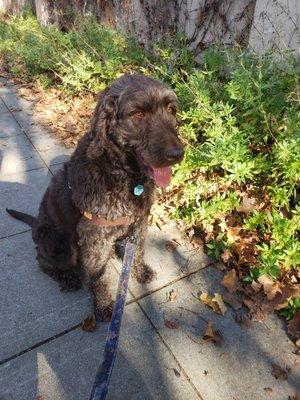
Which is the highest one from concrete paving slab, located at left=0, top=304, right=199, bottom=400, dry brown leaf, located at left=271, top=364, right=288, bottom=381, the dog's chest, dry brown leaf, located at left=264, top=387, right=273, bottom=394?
the dog's chest

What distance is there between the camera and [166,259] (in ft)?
11.3

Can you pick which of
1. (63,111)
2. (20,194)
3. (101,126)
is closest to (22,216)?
(20,194)

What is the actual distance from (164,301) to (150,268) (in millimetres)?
364

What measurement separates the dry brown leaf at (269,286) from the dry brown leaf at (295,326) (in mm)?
233

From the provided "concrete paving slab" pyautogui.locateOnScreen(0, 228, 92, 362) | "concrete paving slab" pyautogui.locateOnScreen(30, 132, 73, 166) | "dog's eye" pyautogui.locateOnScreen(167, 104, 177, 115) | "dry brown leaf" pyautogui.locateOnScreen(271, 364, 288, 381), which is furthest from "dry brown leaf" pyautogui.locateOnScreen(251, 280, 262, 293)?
"concrete paving slab" pyautogui.locateOnScreen(30, 132, 73, 166)

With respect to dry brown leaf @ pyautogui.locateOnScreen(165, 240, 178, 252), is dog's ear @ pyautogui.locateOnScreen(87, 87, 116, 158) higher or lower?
higher

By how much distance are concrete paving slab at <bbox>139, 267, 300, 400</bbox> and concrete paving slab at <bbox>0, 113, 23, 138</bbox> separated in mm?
3800

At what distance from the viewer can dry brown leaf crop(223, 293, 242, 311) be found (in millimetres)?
2980

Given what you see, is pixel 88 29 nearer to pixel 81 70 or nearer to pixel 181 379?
pixel 81 70

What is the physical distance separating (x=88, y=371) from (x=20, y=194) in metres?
2.42

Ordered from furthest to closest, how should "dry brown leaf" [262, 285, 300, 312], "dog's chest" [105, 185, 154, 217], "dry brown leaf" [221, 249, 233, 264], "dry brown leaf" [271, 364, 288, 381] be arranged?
"dry brown leaf" [221, 249, 233, 264] < "dry brown leaf" [262, 285, 300, 312] < "dog's chest" [105, 185, 154, 217] < "dry brown leaf" [271, 364, 288, 381]

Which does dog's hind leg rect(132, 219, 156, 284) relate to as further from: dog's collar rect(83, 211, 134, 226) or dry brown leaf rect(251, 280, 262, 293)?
dry brown leaf rect(251, 280, 262, 293)

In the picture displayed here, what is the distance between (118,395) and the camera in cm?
236

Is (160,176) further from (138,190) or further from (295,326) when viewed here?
(295,326)
